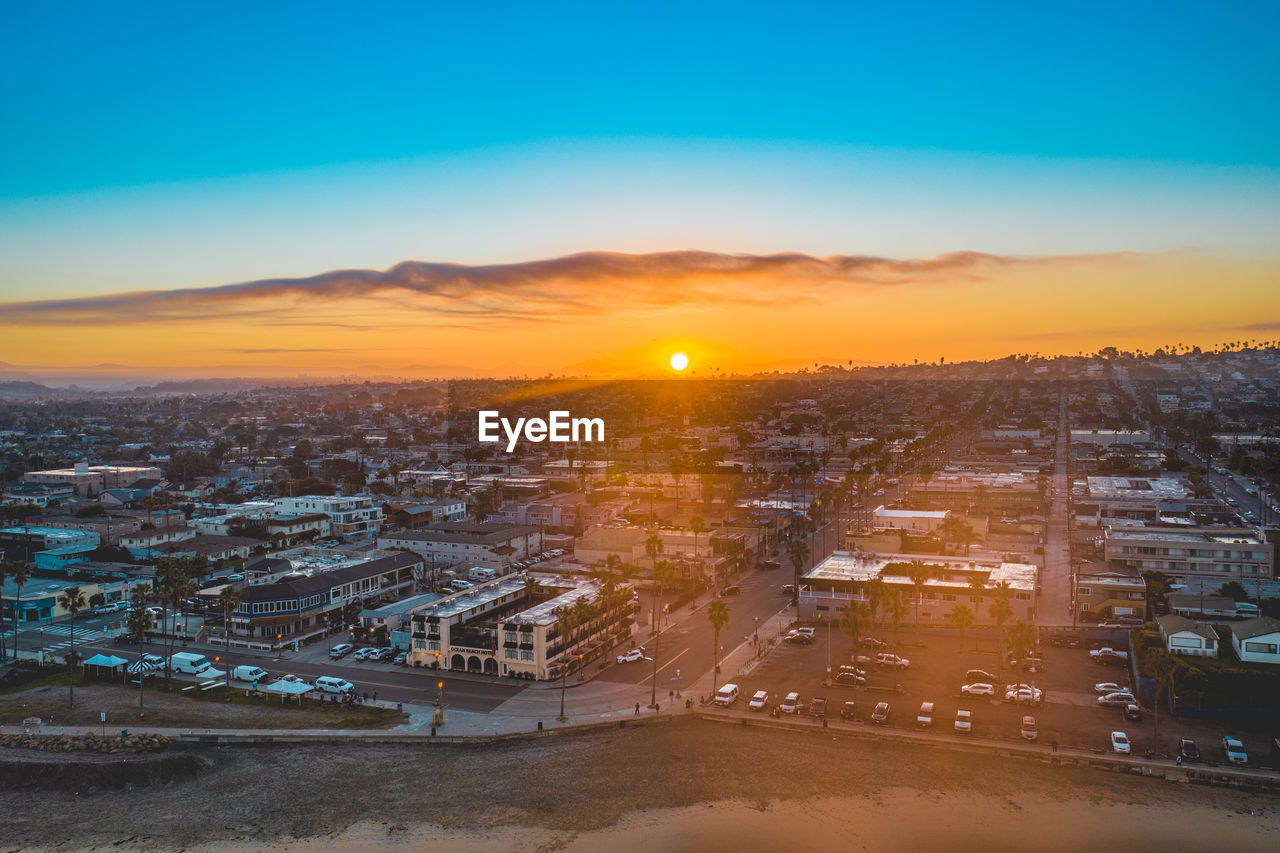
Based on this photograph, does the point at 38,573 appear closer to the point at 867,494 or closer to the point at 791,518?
the point at 791,518

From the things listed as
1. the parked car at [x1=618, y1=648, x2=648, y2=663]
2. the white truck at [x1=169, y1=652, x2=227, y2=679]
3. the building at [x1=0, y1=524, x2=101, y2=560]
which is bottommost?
the parked car at [x1=618, y1=648, x2=648, y2=663]

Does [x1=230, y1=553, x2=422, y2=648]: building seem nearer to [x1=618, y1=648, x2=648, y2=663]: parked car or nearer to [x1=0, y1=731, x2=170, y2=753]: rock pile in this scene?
[x1=0, y1=731, x2=170, y2=753]: rock pile

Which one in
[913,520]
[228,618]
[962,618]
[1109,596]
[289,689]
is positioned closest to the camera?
[289,689]

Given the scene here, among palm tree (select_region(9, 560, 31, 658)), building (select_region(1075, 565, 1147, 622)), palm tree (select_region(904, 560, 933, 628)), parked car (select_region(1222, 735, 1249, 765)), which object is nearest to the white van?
palm tree (select_region(9, 560, 31, 658))

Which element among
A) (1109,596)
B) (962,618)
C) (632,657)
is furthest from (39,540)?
(1109,596)

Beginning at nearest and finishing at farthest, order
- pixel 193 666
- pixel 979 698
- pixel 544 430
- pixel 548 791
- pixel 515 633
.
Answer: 1. pixel 548 791
2. pixel 979 698
3. pixel 515 633
4. pixel 193 666
5. pixel 544 430

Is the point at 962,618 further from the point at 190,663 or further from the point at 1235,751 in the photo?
the point at 190,663
